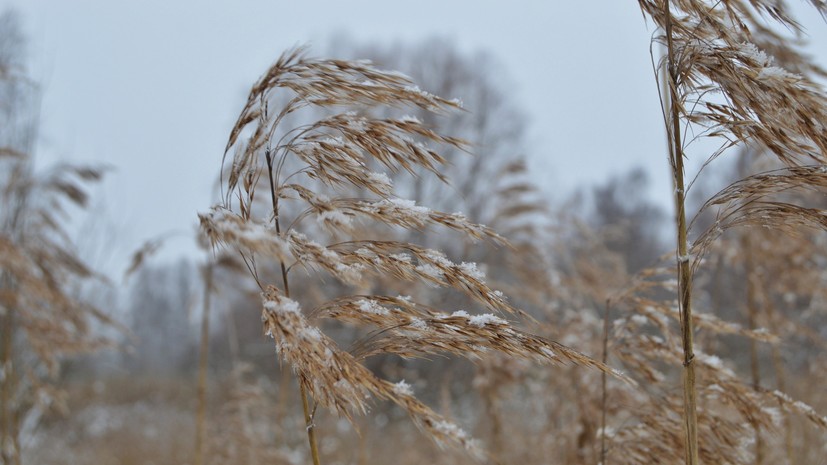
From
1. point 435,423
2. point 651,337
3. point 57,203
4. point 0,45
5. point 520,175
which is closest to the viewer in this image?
point 435,423

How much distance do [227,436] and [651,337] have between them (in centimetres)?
277

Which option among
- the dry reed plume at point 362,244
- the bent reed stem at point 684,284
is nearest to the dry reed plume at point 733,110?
the bent reed stem at point 684,284

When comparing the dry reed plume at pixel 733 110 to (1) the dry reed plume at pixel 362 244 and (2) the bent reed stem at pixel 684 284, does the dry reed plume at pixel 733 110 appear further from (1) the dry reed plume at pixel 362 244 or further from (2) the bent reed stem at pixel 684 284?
(1) the dry reed plume at pixel 362 244

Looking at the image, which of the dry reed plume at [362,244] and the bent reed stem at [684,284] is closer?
the dry reed plume at [362,244]

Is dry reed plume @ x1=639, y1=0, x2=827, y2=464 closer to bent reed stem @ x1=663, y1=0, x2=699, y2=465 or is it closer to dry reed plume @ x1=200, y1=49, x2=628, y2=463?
bent reed stem @ x1=663, y1=0, x2=699, y2=465

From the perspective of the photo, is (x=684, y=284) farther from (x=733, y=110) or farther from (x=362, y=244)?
(x=362, y=244)

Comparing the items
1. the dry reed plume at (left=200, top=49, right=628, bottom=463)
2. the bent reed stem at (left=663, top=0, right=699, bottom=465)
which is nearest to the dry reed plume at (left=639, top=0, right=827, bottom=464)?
the bent reed stem at (left=663, top=0, right=699, bottom=465)

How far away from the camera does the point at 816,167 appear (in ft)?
4.27

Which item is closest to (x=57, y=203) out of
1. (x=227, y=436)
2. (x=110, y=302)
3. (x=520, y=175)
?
(x=227, y=436)

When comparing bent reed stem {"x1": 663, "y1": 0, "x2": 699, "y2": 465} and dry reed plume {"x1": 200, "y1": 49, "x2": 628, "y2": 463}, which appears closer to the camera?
dry reed plume {"x1": 200, "y1": 49, "x2": 628, "y2": 463}

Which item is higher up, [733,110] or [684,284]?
[733,110]

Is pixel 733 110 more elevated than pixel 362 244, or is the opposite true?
pixel 733 110

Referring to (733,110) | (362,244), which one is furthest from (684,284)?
(362,244)

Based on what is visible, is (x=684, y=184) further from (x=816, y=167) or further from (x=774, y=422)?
(x=774, y=422)
